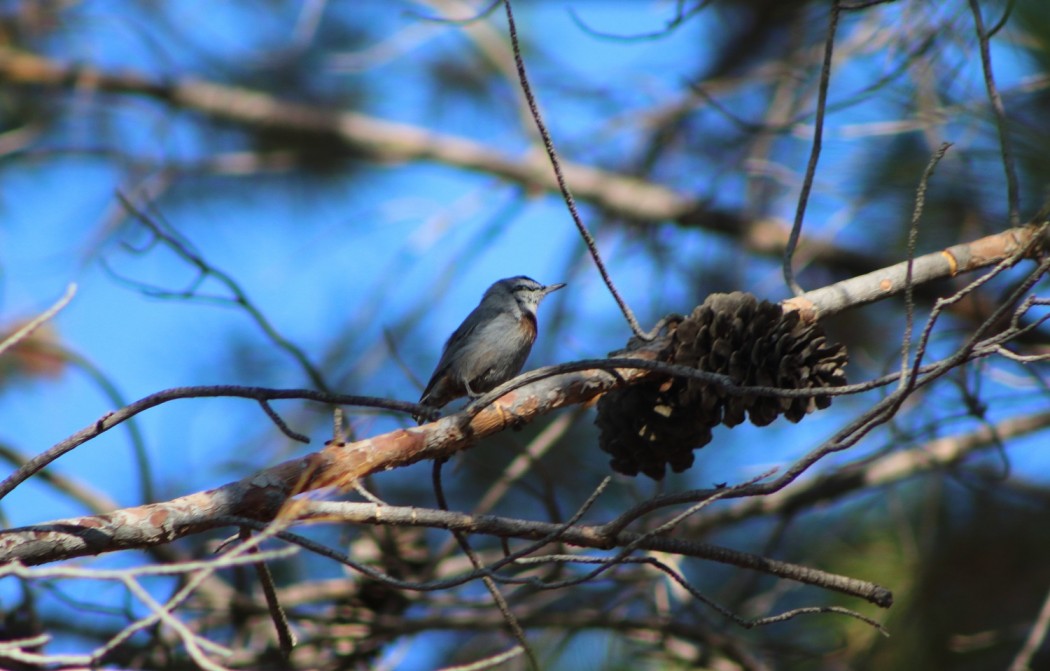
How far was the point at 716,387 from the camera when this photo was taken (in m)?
2.02

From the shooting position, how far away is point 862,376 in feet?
14.7

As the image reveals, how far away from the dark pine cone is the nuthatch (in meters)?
1.29

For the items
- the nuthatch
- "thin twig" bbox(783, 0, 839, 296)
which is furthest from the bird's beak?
"thin twig" bbox(783, 0, 839, 296)

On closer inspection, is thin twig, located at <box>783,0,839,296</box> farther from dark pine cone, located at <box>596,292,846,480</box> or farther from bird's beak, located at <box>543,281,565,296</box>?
bird's beak, located at <box>543,281,565,296</box>

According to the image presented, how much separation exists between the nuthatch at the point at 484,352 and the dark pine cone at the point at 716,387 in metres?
1.29

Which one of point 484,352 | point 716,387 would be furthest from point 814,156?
point 484,352

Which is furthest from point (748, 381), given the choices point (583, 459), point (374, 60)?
point (374, 60)

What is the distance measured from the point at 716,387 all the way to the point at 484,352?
1.64 metres

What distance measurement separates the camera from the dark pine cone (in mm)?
2062

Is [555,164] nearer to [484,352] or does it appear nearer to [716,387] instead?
[716,387]

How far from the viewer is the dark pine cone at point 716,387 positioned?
206 cm

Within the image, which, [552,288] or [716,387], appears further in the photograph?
[552,288]

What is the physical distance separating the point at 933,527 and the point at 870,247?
122 cm

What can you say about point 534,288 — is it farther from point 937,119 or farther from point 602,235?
point 937,119
